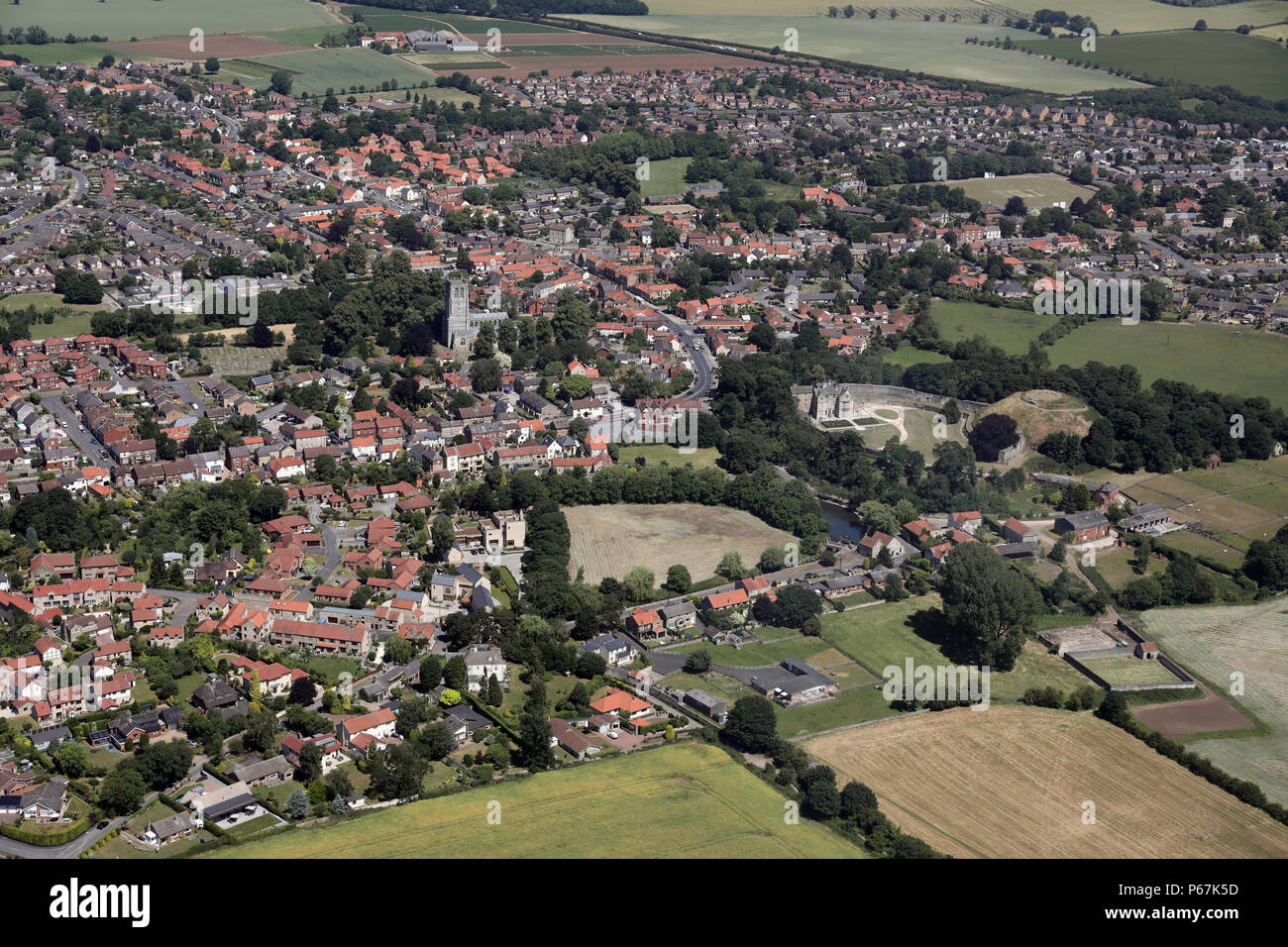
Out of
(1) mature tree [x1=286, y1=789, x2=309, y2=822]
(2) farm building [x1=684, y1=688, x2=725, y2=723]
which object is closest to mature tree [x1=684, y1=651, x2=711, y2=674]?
(2) farm building [x1=684, y1=688, x2=725, y2=723]

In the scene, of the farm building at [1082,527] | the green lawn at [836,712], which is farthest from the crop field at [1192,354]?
the green lawn at [836,712]

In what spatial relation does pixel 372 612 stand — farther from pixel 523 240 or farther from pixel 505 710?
pixel 523 240

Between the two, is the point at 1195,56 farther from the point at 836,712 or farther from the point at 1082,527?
the point at 836,712

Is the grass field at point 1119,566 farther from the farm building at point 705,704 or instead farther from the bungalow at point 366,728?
the bungalow at point 366,728

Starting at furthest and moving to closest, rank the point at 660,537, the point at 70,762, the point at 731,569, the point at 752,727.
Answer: the point at 660,537 → the point at 731,569 → the point at 752,727 → the point at 70,762

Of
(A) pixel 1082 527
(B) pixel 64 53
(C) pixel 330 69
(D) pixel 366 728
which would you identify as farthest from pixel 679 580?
(B) pixel 64 53

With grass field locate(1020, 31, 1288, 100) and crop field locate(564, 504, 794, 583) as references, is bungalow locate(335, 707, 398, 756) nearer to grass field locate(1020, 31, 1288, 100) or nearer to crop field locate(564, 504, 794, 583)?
crop field locate(564, 504, 794, 583)
